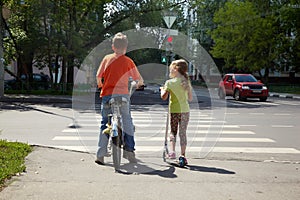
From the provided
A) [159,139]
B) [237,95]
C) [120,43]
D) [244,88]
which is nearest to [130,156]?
[120,43]

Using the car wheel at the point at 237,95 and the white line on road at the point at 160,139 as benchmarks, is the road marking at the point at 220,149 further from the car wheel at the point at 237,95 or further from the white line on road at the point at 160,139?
the car wheel at the point at 237,95

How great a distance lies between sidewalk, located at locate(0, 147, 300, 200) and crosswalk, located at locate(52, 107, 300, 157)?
3.57ft

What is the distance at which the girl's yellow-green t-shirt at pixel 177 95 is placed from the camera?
21.3 feet

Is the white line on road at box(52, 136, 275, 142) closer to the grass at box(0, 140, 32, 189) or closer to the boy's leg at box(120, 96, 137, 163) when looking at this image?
the grass at box(0, 140, 32, 189)

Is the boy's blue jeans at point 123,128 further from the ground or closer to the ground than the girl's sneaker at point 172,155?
further from the ground

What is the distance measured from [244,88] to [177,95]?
64.5 ft

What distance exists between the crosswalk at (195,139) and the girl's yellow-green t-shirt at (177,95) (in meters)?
1.24

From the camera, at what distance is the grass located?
543cm

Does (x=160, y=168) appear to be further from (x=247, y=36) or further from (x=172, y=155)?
(x=247, y=36)

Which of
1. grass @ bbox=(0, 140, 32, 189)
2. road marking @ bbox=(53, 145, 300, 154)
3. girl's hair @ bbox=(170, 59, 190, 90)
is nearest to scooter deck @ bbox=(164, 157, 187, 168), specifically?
road marking @ bbox=(53, 145, 300, 154)

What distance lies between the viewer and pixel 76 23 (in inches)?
1017

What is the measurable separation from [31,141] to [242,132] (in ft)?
17.1

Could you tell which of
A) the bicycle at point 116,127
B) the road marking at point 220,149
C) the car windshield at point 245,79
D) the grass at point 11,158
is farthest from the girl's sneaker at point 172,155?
the car windshield at point 245,79

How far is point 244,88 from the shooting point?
25.4 m
